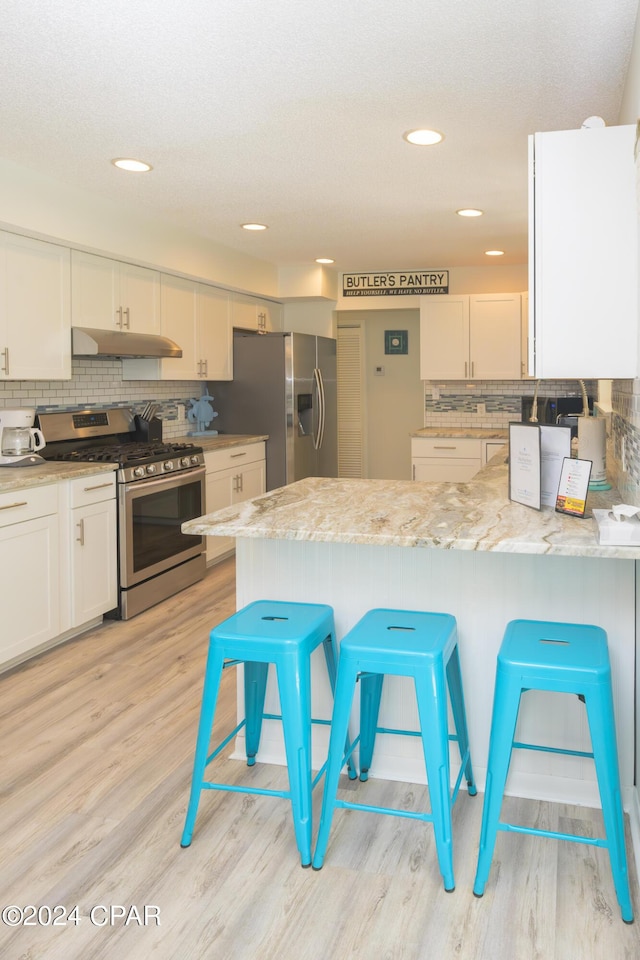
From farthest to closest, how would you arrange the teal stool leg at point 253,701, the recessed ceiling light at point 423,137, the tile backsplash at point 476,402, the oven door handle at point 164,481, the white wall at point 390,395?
the white wall at point 390,395
the tile backsplash at point 476,402
the oven door handle at point 164,481
the recessed ceiling light at point 423,137
the teal stool leg at point 253,701

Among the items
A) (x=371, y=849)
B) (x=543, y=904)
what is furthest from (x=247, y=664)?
(x=543, y=904)

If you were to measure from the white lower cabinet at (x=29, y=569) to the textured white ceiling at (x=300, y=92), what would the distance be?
5.27 feet

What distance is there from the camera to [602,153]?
7.18 feet

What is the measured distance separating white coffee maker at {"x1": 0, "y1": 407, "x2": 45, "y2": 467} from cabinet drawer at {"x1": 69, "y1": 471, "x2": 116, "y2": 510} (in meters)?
0.32

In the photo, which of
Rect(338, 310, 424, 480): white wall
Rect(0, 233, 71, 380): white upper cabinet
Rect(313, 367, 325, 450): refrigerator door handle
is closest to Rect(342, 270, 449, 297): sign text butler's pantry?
Rect(313, 367, 325, 450): refrigerator door handle

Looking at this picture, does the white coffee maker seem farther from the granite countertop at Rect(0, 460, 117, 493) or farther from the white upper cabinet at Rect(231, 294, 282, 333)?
the white upper cabinet at Rect(231, 294, 282, 333)

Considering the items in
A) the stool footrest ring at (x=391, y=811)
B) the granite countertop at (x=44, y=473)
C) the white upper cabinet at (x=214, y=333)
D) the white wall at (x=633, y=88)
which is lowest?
the stool footrest ring at (x=391, y=811)

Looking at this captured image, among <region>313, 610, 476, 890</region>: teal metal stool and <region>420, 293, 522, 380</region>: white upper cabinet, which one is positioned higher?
<region>420, 293, 522, 380</region>: white upper cabinet

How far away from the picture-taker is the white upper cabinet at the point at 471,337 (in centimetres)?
665

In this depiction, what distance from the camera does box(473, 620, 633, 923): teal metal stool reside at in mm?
1875

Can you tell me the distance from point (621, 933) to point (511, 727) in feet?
1.68

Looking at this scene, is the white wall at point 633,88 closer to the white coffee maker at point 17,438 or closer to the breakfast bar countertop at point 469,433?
the white coffee maker at point 17,438

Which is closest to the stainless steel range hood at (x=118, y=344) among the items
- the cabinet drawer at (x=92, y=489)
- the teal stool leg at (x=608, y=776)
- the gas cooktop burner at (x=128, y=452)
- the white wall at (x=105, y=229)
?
the white wall at (x=105, y=229)

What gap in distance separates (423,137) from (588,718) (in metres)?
2.54
